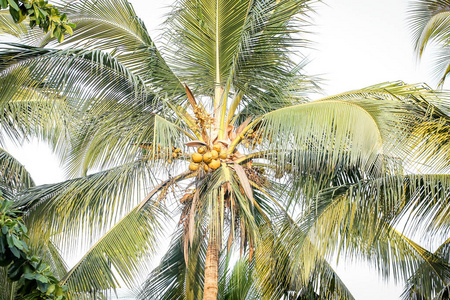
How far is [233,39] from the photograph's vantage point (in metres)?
8.08

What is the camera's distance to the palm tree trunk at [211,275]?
25.4 ft

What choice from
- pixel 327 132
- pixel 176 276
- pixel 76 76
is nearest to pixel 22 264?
pixel 76 76

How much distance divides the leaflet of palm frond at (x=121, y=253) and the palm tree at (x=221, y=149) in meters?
0.02

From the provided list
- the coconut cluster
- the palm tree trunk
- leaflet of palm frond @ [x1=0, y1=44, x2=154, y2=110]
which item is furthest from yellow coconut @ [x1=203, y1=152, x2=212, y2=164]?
the palm tree trunk

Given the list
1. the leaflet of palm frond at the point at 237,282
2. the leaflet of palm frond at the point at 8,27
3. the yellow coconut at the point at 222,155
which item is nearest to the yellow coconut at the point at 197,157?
the yellow coconut at the point at 222,155

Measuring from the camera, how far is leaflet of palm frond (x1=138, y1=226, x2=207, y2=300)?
933 cm

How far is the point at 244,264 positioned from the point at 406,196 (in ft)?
12.3

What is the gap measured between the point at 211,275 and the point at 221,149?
1.70 meters

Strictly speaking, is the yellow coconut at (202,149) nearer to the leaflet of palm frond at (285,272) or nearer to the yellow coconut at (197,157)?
the yellow coconut at (197,157)

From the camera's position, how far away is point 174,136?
6941 millimetres

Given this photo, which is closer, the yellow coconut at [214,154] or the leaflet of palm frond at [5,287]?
the yellow coconut at [214,154]

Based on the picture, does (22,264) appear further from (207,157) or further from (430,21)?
(430,21)

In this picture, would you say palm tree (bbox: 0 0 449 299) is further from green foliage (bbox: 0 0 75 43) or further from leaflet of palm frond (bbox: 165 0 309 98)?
green foliage (bbox: 0 0 75 43)

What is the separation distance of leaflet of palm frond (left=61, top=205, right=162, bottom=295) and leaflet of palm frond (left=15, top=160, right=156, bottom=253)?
238 millimetres
